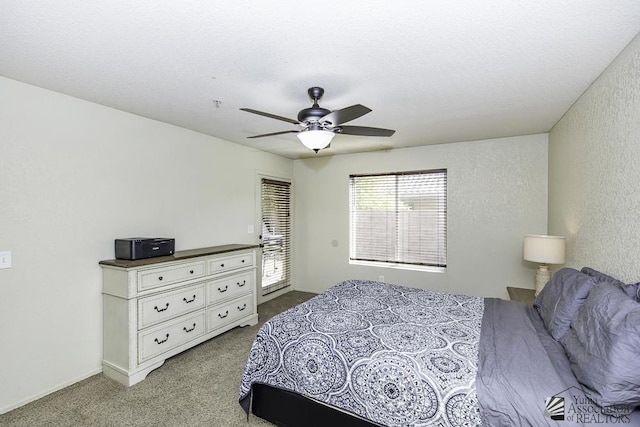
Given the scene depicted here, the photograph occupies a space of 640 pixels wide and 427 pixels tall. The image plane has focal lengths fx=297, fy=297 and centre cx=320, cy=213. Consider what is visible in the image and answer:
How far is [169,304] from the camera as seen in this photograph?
2.86m

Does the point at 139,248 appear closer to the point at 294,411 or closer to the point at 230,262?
the point at 230,262

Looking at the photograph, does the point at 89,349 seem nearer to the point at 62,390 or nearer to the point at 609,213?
the point at 62,390

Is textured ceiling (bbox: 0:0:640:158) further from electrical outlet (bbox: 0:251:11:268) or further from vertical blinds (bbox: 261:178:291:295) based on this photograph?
vertical blinds (bbox: 261:178:291:295)

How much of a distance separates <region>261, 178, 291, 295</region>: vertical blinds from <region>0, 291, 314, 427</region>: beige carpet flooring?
2.05 meters

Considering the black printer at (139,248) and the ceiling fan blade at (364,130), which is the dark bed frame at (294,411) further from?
the ceiling fan blade at (364,130)

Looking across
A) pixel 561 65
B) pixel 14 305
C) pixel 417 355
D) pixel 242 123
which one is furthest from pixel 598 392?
pixel 14 305

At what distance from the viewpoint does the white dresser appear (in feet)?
8.42

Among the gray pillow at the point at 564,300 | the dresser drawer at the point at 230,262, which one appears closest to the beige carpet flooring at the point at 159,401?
the dresser drawer at the point at 230,262

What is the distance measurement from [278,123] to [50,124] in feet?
6.57

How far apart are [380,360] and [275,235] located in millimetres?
3604

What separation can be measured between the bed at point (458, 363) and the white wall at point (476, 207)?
1.75 meters

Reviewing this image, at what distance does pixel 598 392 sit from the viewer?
1.25 m

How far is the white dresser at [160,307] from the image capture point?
2566 mm

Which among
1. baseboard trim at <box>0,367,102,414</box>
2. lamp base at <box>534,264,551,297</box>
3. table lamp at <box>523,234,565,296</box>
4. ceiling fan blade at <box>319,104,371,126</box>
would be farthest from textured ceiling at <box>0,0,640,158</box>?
baseboard trim at <box>0,367,102,414</box>
